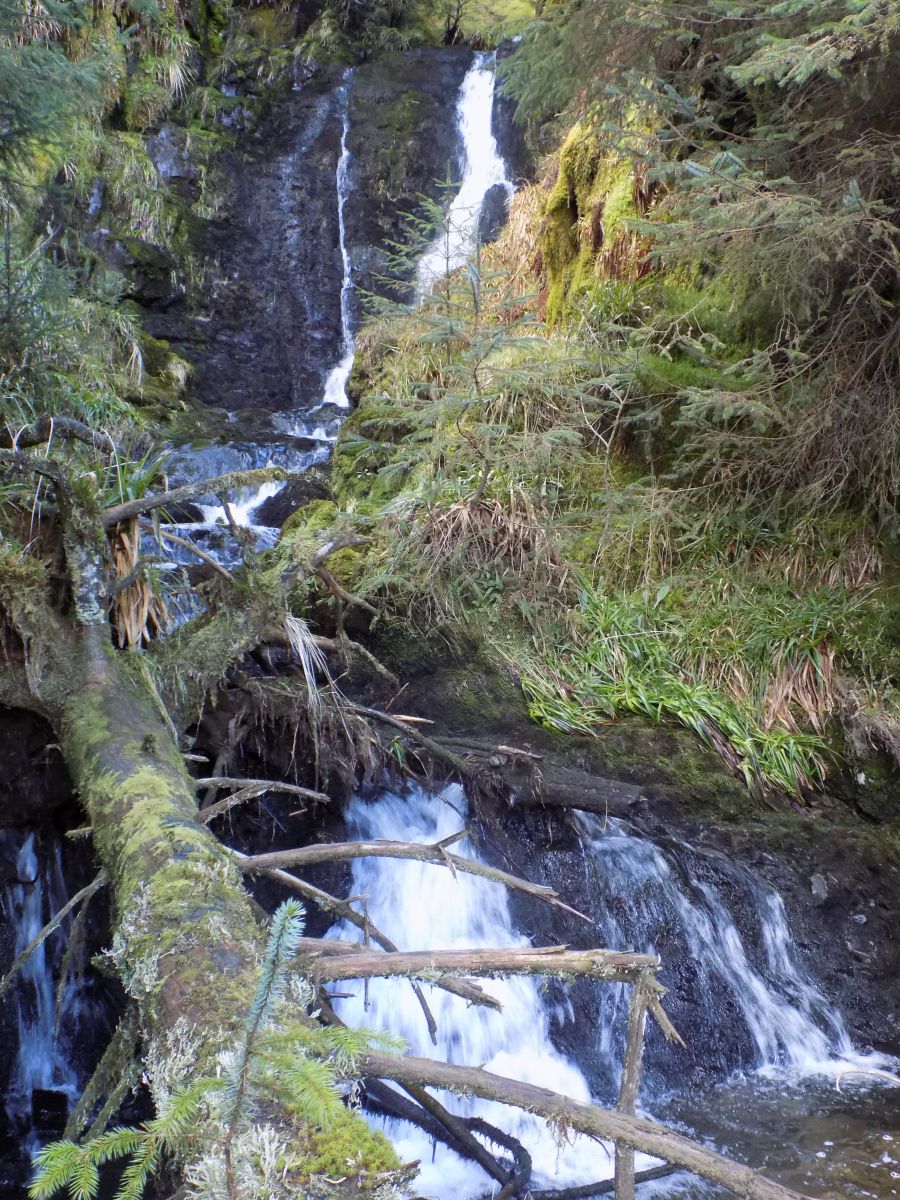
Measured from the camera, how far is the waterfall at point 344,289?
34.3 feet

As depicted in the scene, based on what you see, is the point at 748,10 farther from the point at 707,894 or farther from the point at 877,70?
the point at 707,894

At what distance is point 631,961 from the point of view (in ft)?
6.24

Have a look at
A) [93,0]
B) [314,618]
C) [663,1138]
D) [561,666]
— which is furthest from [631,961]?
[93,0]

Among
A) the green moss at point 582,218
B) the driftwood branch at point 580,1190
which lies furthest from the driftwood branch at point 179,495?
the green moss at point 582,218

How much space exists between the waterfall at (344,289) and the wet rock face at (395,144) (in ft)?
0.30

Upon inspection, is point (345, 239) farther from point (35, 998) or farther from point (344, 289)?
point (35, 998)

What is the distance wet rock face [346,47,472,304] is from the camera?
1243 cm

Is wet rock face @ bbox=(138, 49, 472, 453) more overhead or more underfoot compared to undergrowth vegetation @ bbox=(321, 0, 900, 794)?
more overhead

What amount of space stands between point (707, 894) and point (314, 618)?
2743mm

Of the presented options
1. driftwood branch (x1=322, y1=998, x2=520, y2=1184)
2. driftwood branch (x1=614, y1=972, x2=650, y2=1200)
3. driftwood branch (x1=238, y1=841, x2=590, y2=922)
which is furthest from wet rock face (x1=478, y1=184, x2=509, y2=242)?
driftwood branch (x1=614, y1=972, x2=650, y2=1200)

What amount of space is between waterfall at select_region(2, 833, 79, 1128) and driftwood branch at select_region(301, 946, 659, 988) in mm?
2392

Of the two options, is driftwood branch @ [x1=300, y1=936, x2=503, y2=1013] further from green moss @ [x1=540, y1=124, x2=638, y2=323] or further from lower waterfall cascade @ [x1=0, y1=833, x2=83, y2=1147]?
green moss @ [x1=540, y1=124, x2=638, y2=323]

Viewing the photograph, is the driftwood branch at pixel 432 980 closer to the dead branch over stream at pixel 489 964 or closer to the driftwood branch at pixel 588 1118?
the dead branch over stream at pixel 489 964

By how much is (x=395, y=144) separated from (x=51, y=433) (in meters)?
11.3
